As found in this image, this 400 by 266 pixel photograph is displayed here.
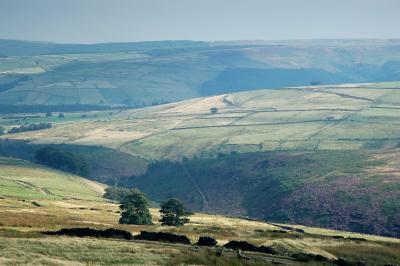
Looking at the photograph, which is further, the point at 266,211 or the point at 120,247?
the point at 266,211

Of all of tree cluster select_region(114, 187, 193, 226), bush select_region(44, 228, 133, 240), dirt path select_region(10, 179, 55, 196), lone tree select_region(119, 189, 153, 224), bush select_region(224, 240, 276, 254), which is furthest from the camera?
dirt path select_region(10, 179, 55, 196)

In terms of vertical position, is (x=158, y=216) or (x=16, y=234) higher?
(x=16, y=234)

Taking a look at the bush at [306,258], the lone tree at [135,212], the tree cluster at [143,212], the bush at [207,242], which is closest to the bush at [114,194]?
the tree cluster at [143,212]

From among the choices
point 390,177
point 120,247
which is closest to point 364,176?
point 390,177

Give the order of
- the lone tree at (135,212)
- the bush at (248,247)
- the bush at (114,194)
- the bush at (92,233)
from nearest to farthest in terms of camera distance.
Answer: the bush at (248,247)
the bush at (92,233)
the lone tree at (135,212)
the bush at (114,194)

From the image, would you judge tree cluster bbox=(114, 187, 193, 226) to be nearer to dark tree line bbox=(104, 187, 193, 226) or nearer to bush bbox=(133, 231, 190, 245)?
dark tree line bbox=(104, 187, 193, 226)

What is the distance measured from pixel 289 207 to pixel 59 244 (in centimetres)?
13267

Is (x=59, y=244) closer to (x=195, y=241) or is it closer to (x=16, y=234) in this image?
(x=16, y=234)

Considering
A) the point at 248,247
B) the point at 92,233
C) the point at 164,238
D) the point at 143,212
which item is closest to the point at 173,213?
the point at 143,212

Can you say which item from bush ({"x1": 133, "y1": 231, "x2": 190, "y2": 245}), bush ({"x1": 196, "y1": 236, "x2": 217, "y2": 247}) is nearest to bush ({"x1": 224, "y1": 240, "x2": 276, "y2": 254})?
bush ({"x1": 196, "y1": 236, "x2": 217, "y2": 247})

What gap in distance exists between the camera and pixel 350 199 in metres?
177

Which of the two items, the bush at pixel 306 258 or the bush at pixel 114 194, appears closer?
the bush at pixel 306 258

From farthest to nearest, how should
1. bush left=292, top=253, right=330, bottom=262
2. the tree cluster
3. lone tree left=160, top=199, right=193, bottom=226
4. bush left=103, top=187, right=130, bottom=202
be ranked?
bush left=103, top=187, right=130, bottom=202, lone tree left=160, top=199, right=193, bottom=226, the tree cluster, bush left=292, top=253, right=330, bottom=262

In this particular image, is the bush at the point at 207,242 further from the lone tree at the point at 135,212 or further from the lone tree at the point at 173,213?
the lone tree at the point at 173,213
